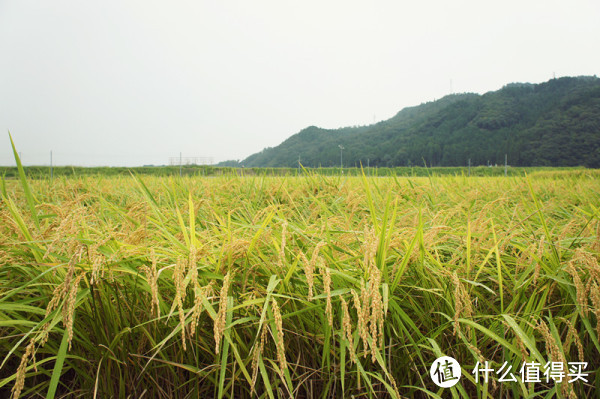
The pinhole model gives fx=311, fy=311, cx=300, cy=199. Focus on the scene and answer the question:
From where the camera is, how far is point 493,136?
80250 mm

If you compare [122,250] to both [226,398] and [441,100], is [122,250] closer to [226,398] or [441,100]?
[226,398]

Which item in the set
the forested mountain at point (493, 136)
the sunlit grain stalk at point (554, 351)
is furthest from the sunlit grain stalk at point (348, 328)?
the forested mountain at point (493, 136)

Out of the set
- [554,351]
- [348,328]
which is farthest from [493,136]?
[348,328]

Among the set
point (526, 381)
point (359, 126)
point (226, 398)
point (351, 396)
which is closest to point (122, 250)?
point (226, 398)

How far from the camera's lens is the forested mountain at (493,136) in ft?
211

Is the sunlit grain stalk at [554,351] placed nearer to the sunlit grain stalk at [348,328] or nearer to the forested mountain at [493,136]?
the sunlit grain stalk at [348,328]

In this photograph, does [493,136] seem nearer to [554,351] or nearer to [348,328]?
[554,351]

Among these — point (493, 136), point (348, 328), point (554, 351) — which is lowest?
point (554, 351)

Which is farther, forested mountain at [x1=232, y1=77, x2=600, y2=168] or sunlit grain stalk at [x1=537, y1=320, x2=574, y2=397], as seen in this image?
forested mountain at [x1=232, y1=77, x2=600, y2=168]

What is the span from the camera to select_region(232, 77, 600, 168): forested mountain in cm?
6419

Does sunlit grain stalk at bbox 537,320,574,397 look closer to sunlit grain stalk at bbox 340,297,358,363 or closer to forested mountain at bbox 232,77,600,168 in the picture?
sunlit grain stalk at bbox 340,297,358,363

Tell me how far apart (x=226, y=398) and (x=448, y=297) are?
2.93 ft


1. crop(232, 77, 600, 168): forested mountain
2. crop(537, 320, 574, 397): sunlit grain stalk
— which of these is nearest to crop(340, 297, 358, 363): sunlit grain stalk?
crop(537, 320, 574, 397): sunlit grain stalk

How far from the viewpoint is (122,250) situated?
112 centimetres
